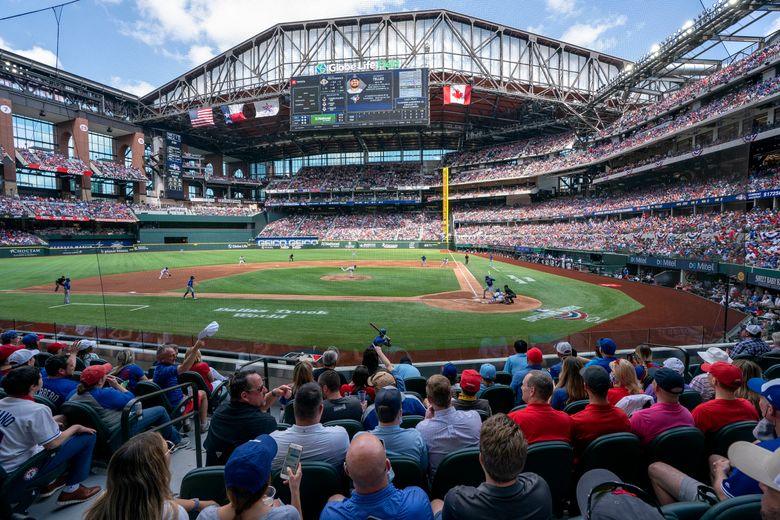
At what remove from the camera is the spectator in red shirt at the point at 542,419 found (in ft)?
12.0

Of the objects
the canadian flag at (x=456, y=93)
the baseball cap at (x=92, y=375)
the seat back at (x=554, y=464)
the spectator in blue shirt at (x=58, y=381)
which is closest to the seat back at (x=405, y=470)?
the seat back at (x=554, y=464)

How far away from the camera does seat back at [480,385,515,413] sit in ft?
19.2

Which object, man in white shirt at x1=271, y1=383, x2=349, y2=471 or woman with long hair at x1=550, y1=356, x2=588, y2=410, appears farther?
woman with long hair at x1=550, y1=356, x2=588, y2=410

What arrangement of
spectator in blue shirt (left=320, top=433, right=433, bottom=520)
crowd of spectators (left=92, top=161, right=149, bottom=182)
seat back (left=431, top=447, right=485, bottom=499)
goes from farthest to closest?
crowd of spectators (left=92, top=161, right=149, bottom=182), seat back (left=431, top=447, right=485, bottom=499), spectator in blue shirt (left=320, top=433, right=433, bottom=520)

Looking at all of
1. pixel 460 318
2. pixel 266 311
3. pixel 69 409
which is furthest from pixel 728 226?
pixel 69 409

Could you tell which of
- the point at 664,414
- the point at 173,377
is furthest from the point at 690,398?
the point at 173,377

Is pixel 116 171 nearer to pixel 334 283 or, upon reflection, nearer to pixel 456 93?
pixel 456 93

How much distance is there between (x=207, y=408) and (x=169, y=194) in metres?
80.2

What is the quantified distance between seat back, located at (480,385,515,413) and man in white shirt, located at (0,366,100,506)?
527 cm

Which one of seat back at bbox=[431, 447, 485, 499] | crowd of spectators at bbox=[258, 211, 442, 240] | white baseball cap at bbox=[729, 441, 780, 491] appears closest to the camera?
white baseball cap at bbox=[729, 441, 780, 491]

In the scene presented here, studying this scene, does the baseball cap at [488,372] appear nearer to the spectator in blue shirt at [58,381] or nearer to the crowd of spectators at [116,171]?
the spectator in blue shirt at [58,381]

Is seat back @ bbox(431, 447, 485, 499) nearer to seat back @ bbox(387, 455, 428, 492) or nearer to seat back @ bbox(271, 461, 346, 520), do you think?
seat back @ bbox(387, 455, 428, 492)

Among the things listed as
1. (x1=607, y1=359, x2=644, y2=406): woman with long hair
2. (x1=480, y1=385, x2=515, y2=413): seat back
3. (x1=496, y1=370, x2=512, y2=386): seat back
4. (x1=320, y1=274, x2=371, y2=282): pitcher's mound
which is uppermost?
(x1=607, y1=359, x2=644, y2=406): woman with long hair

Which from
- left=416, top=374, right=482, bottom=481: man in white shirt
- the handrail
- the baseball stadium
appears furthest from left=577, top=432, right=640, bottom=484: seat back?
the handrail
